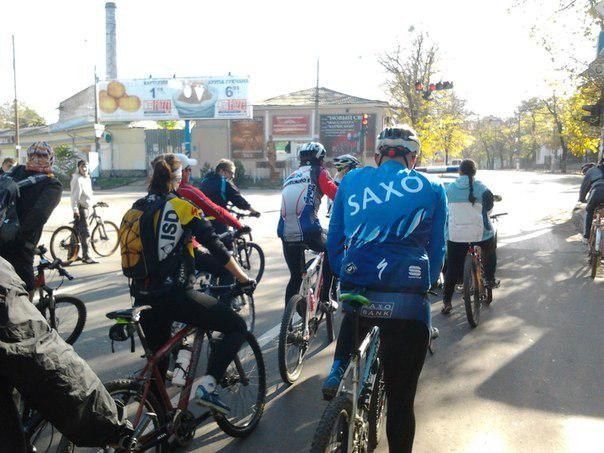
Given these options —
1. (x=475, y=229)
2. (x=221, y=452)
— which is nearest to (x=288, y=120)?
(x=475, y=229)

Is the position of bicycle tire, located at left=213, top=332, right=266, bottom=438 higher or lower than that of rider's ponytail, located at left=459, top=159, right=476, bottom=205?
lower

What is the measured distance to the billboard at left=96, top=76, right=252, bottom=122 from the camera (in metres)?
39.6

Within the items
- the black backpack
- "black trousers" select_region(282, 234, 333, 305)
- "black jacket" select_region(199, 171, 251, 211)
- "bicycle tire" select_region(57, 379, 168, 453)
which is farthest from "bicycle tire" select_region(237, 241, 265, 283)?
"bicycle tire" select_region(57, 379, 168, 453)

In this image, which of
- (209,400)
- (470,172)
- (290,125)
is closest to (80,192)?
(470,172)

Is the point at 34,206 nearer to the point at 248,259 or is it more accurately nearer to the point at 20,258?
the point at 20,258

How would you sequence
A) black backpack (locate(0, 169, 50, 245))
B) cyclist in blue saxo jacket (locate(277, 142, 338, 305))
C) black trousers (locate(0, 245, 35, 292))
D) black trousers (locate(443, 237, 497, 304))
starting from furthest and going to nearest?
black trousers (locate(443, 237, 497, 304))
cyclist in blue saxo jacket (locate(277, 142, 338, 305))
black trousers (locate(0, 245, 35, 292))
black backpack (locate(0, 169, 50, 245))

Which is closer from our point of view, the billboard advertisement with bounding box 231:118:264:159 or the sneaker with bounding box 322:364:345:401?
the sneaker with bounding box 322:364:345:401

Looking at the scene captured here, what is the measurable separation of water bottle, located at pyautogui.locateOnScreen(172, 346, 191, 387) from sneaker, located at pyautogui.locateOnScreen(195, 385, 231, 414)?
0.12m

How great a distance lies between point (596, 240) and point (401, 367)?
24.2 feet

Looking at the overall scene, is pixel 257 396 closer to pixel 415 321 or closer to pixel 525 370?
pixel 415 321

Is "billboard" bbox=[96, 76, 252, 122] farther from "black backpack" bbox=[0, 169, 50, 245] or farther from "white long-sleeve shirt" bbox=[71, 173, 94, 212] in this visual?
"black backpack" bbox=[0, 169, 50, 245]

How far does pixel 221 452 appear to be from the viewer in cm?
358

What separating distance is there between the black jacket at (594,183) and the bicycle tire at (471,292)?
14.3 ft

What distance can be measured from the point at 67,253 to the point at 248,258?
423cm
